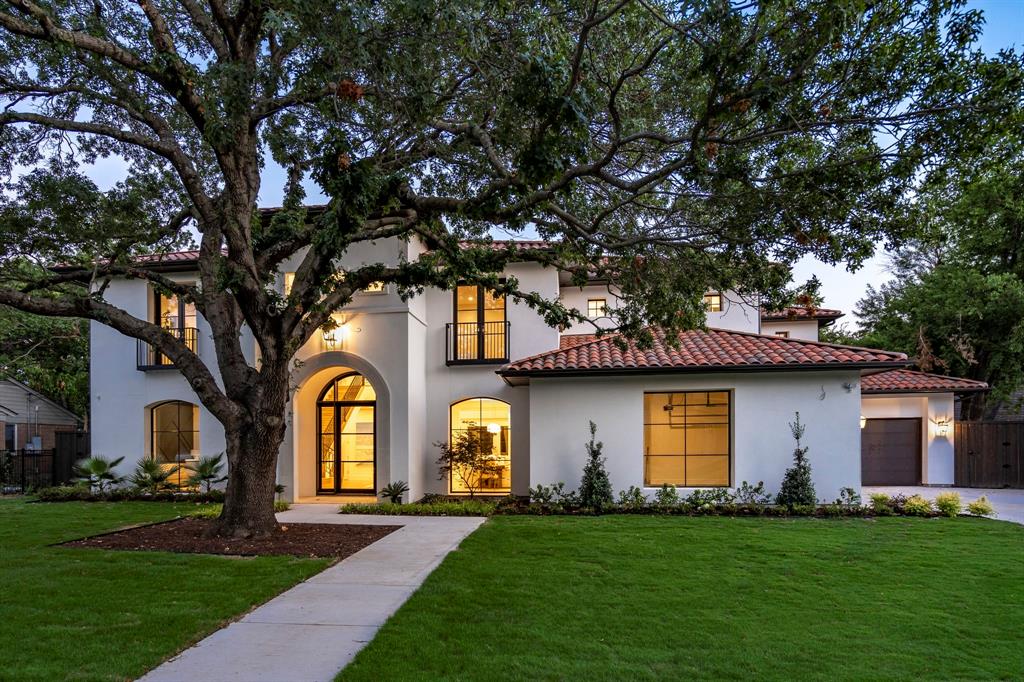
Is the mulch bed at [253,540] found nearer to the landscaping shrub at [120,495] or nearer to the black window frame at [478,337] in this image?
the landscaping shrub at [120,495]

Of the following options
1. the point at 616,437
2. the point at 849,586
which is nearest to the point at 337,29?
the point at 849,586

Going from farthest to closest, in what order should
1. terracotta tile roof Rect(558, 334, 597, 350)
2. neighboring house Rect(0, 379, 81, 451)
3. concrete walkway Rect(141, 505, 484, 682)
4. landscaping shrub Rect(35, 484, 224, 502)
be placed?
neighboring house Rect(0, 379, 81, 451) → terracotta tile roof Rect(558, 334, 597, 350) → landscaping shrub Rect(35, 484, 224, 502) → concrete walkway Rect(141, 505, 484, 682)

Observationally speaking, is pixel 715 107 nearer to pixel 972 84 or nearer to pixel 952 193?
pixel 972 84

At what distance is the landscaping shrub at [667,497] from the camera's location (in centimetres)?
1228

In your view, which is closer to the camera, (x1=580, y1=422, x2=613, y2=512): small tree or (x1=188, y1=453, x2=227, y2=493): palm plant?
(x1=580, y1=422, x2=613, y2=512): small tree

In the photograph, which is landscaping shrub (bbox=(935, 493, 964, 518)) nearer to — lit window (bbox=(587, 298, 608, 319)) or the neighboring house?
lit window (bbox=(587, 298, 608, 319))

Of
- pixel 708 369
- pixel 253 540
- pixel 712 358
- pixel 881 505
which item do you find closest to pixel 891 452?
pixel 881 505

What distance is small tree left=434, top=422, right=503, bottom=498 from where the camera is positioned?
14.7 meters

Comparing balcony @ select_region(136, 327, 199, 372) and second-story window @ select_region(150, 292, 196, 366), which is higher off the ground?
second-story window @ select_region(150, 292, 196, 366)

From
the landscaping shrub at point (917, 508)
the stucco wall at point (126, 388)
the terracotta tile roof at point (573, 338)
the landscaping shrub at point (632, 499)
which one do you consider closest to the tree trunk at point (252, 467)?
the stucco wall at point (126, 388)

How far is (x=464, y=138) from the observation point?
326 inches

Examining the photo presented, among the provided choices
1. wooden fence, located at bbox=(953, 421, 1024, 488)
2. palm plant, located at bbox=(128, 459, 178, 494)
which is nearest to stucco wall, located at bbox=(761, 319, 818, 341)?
wooden fence, located at bbox=(953, 421, 1024, 488)

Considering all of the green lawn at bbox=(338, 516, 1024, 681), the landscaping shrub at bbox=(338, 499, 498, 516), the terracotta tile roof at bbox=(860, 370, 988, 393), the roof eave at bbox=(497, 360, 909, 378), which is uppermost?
the roof eave at bbox=(497, 360, 909, 378)

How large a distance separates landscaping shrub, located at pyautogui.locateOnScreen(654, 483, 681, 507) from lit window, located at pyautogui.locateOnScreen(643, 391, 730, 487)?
5117 millimetres
